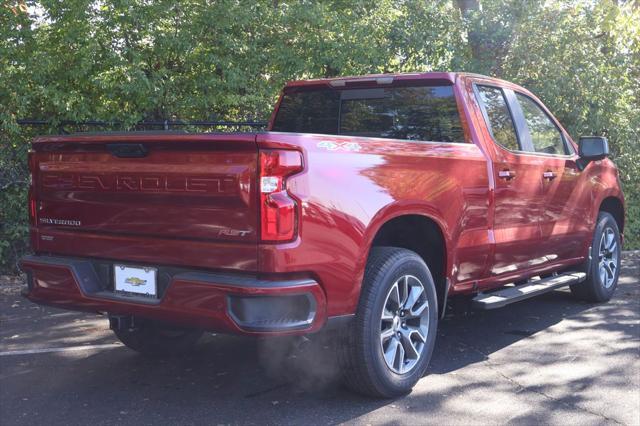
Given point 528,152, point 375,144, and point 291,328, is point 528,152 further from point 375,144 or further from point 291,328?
point 291,328

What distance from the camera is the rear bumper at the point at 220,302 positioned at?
3.71 metres

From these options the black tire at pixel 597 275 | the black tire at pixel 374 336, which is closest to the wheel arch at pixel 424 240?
the black tire at pixel 374 336

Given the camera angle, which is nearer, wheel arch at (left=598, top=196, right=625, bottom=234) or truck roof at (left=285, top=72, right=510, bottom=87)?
truck roof at (left=285, top=72, right=510, bottom=87)

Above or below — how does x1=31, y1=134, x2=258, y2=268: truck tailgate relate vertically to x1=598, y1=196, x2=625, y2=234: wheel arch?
above

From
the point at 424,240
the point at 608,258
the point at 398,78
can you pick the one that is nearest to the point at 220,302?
the point at 424,240

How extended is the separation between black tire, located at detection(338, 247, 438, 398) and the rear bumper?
34cm

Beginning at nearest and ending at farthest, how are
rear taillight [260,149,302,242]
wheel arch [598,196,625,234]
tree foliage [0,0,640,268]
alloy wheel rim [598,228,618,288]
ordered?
rear taillight [260,149,302,242], alloy wheel rim [598,228,618,288], wheel arch [598,196,625,234], tree foliage [0,0,640,268]

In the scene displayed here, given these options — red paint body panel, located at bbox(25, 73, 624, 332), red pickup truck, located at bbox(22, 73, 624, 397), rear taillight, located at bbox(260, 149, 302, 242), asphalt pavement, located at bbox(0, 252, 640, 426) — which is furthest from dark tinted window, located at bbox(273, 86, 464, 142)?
rear taillight, located at bbox(260, 149, 302, 242)

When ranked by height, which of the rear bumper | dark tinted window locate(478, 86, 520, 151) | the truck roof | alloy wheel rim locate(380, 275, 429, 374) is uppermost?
the truck roof

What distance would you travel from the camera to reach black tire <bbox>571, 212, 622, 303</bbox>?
280 inches

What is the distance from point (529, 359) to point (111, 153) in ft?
10.4

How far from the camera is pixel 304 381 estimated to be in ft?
15.5

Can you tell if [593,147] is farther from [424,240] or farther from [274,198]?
[274,198]

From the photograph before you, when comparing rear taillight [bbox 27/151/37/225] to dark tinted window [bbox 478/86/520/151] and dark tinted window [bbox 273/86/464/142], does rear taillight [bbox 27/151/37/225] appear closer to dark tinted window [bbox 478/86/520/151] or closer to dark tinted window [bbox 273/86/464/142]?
dark tinted window [bbox 273/86/464/142]
